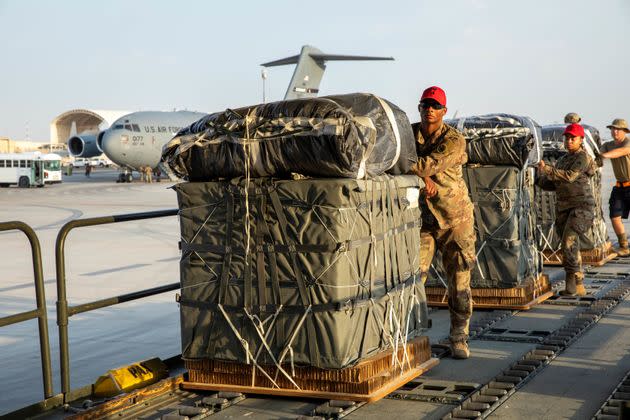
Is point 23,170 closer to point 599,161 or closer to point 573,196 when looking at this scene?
point 599,161

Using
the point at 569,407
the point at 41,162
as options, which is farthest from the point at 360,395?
the point at 41,162

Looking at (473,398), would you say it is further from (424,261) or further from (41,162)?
(41,162)

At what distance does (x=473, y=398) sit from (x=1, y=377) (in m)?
3.58

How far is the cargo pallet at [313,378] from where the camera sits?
4.79m

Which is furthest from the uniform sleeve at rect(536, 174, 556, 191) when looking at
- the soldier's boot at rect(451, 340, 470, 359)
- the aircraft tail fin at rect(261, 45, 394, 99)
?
the aircraft tail fin at rect(261, 45, 394, 99)

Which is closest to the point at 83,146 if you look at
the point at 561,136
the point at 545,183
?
the point at 561,136

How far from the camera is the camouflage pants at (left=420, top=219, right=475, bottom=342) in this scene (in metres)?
6.32

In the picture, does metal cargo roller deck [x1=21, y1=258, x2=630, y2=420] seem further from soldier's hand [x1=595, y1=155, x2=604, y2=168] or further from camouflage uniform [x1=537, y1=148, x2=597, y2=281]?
soldier's hand [x1=595, y1=155, x2=604, y2=168]

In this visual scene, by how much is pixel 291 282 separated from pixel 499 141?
3994mm

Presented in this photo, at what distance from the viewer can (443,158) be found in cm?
600

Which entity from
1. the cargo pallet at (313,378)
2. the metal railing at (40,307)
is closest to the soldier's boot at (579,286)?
the cargo pallet at (313,378)

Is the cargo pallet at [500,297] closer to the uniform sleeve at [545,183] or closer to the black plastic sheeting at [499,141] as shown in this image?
the black plastic sheeting at [499,141]

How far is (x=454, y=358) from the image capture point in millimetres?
6051

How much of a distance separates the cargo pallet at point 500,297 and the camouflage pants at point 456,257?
174 cm
